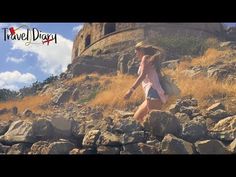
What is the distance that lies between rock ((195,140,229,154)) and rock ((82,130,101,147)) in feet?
7.30

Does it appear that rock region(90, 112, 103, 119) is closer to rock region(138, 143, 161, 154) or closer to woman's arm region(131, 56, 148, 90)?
woman's arm region(131, 56, 148, 90)

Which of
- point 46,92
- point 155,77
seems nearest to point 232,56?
point 155,77

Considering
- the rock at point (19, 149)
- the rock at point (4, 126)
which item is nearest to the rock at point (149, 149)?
the rock at point (19, 149)

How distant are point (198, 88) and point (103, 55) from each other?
2.61 meters

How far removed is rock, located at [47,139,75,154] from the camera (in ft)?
37.0

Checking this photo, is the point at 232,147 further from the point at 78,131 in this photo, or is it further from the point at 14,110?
the point at 14,110

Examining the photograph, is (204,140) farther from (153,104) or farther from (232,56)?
(232,56)

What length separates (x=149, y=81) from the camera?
471 inches

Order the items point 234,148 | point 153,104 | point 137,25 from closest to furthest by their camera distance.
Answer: point 234,148, point 153,104, point 137,25

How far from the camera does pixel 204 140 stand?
1127 cm

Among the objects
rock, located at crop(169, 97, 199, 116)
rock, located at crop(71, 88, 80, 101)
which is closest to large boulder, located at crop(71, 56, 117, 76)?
rock, located at crop(71, 88, 80, 101)

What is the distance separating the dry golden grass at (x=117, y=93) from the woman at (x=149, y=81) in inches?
4.1

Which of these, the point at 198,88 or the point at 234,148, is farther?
the point at 198,88

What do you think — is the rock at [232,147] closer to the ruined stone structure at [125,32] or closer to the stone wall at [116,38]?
the ruined stone structure at [125,32]
